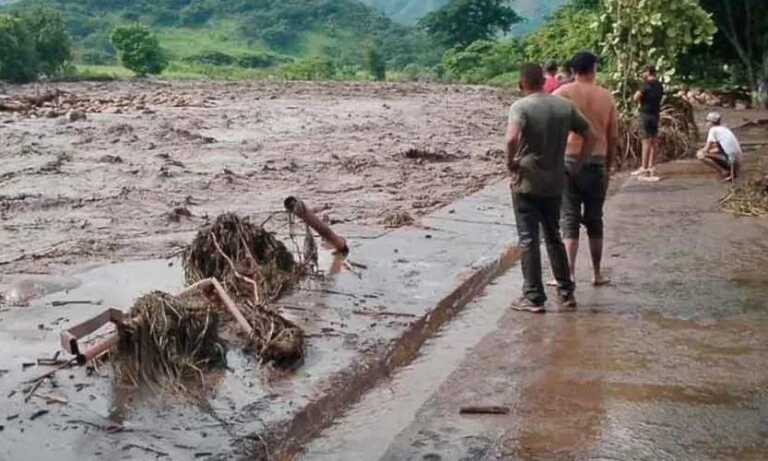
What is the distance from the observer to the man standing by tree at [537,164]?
7387mm

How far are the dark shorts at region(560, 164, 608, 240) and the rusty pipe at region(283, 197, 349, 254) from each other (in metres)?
2.12

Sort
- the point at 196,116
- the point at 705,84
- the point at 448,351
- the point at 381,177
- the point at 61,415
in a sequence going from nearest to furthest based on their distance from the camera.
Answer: the point at 61,415, the point at 448,351, the point at 381,177, the point at 196,116, the point at 705,84

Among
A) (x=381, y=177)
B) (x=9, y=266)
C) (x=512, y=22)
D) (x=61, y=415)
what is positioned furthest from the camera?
(x=512, y=22)

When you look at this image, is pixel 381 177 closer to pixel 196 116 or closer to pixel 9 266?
pixel 9 266

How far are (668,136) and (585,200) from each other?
1065 cm

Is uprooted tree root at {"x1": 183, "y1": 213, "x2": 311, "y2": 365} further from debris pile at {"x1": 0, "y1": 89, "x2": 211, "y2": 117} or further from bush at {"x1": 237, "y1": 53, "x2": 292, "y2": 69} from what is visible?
bush at {"x1": 237, "y1": 53, "x2": 292, "y2": 69}

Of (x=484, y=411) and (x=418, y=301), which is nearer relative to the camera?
(x=484, y=411)

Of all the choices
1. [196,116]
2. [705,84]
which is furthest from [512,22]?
[196,116]

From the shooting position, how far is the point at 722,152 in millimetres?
15266

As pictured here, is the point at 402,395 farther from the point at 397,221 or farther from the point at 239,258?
the point at 397,221

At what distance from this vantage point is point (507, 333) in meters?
7.32

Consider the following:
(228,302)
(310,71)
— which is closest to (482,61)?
(310,71)

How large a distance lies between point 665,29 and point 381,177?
5594 mm

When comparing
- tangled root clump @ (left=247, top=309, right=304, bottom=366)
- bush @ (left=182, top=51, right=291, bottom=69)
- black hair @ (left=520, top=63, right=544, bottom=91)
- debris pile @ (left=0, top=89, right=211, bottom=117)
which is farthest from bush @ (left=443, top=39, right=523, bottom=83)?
tangled root clump @ (left=247, top=309, right=304, bottom=366)
